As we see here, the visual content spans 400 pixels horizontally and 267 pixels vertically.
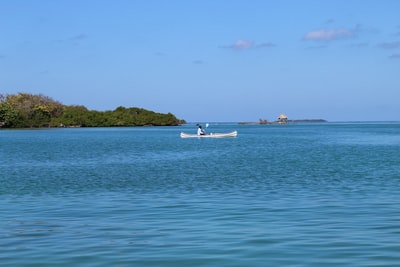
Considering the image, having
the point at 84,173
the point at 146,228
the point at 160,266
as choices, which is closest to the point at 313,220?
the point at 146,228

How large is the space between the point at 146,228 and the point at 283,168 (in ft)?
79.0

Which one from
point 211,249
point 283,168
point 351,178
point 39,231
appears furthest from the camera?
point 283,168

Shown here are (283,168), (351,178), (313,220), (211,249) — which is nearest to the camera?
(211,249)

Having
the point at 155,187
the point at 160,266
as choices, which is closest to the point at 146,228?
the point at 160,266

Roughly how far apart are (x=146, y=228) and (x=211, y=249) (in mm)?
3452

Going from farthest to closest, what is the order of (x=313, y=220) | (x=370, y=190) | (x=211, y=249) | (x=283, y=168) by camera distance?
(x=283, y=168) < (x=370, y=190) < (x=313, y=220) < (x=211, y=249)

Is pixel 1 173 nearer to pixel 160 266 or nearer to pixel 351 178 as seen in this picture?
pixel 351 178

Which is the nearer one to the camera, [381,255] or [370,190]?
[381,255]

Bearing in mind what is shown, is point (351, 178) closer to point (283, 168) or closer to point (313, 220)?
point (283, 168)

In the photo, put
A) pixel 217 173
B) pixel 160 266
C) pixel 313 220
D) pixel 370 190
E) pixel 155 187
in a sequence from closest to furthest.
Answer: pixel 160 266 → pixel 313 220 → pixel 370 190 → pixel 155 187 → pixel 217 173

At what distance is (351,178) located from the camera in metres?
31.7

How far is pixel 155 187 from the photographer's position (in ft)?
91.6

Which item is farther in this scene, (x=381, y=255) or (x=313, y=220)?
(x=313, y=220)

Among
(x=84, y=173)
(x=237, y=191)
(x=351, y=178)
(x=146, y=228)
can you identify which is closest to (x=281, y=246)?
(x=146, y=228)
